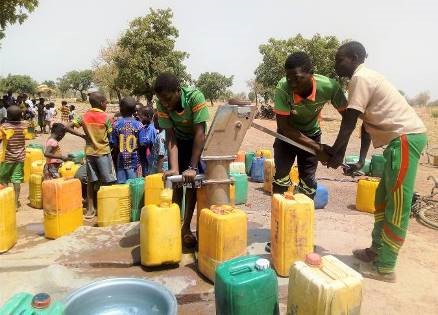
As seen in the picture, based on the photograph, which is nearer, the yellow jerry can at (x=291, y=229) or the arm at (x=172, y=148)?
the yellow jerry can at (x=291, y=229)

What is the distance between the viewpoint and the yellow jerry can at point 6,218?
4086mm

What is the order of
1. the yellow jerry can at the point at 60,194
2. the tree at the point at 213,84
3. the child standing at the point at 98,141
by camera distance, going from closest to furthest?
the yellow jerry can at the point at 60,194
the child standing at the point at 98,141
the tree at the point at 213,84

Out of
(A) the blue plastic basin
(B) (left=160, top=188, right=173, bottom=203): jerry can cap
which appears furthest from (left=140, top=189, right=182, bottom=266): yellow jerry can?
(A) the blue plastic basin

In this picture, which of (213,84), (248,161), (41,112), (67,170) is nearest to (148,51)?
(41,112)

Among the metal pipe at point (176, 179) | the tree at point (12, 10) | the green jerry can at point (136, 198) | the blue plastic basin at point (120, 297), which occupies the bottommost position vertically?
the blue plastic basin at point (120, 297)

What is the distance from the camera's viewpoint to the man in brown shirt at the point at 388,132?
3121mm

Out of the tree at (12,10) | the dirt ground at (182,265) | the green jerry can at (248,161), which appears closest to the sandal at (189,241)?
the dirt ground at (182,265)

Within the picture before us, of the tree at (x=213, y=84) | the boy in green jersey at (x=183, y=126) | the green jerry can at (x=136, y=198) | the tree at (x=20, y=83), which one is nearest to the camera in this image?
the boy in green jersey at (x=183, y=126)

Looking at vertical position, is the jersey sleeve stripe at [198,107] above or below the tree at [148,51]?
below

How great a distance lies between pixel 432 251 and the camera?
4.12m

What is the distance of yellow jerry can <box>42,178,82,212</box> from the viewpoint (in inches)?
175

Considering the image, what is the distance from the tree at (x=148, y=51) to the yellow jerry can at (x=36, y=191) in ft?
64.2

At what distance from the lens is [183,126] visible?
375cm

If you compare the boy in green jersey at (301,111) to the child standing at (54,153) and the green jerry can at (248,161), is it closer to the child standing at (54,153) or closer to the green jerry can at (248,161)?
the child standing at (54,153)
